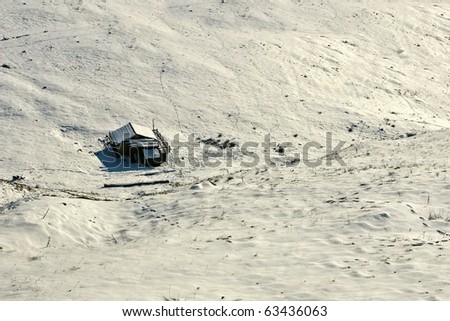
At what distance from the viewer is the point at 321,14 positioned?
52.4m

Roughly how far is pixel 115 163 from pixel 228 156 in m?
6.22

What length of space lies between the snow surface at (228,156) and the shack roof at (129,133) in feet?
4.66

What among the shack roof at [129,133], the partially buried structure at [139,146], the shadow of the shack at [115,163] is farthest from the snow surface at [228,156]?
the shack roof at [129,133]

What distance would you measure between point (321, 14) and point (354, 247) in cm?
4103

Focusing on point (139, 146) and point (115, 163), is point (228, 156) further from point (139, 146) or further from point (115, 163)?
point (115, 163)

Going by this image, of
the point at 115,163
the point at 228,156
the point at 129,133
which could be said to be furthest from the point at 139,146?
the point at 228,156

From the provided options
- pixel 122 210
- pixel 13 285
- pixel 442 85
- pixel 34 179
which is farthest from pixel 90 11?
pixel 13 285

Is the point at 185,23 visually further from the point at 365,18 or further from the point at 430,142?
the point at 430,142

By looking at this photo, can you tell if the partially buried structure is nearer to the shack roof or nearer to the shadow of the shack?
the shack roof

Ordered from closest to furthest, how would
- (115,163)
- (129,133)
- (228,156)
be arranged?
1. (115,163)
2. (129,133)
3. (228,156)

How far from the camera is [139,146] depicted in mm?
30844

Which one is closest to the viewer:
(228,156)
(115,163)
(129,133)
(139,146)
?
(139,146)

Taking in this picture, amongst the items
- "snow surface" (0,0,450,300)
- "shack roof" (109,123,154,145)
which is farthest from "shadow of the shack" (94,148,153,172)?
"shack roof" (109,123,154,145)

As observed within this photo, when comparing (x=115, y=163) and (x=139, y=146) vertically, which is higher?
(x=139, y=146)
